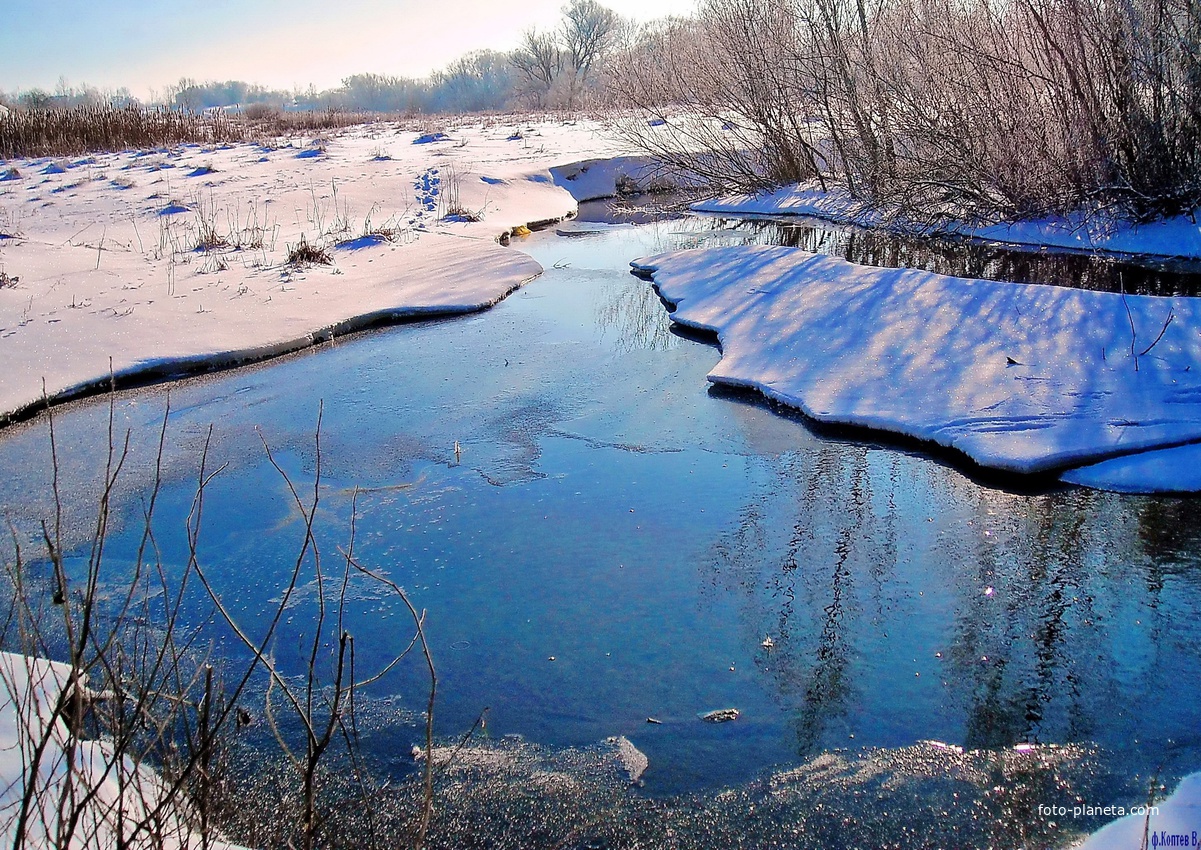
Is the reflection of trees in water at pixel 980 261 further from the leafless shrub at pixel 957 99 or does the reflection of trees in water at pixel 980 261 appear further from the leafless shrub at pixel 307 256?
the leafless shrub at pixel 307 256

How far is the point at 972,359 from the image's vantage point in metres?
5.96

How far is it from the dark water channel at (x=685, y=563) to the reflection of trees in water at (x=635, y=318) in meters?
0.70

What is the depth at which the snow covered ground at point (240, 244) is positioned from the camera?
6.86 meters

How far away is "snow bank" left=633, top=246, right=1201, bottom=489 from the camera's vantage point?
4.93 meters

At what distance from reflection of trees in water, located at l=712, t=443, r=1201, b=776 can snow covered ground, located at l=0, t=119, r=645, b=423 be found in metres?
4.23

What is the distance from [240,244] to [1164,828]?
392 inches

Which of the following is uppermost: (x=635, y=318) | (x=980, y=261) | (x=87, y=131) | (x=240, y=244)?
(x=87, y=131)

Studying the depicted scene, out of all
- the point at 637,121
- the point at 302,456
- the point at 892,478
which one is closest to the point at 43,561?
the point at 302,456

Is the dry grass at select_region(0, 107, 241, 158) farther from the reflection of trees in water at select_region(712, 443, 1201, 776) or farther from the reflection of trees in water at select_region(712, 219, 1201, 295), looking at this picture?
the reflection of trees in water at select_region(712, 443, 1201, 776)

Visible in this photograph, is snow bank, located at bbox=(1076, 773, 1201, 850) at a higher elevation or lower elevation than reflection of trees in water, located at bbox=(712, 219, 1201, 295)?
lower

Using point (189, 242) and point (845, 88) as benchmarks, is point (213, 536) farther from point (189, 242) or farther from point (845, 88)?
point (845, 88)

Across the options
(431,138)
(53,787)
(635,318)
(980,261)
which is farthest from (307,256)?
(431,138)

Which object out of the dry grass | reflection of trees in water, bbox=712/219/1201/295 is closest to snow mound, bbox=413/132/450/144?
the dry grass

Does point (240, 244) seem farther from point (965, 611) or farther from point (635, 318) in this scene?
point (965, 611)
